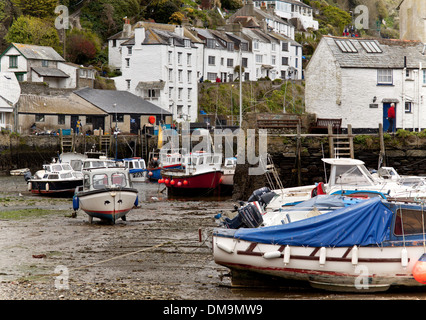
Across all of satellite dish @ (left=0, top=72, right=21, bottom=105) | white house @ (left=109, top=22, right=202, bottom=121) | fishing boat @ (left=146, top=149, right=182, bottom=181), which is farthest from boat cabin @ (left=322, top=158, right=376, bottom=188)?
white house @ (left=109, top=22, right=202, bottom=121)

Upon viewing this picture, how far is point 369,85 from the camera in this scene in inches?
1431

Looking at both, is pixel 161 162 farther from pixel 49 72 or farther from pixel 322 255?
pixel 322 255

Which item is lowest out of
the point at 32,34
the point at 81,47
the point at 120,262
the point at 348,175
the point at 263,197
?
the point at 120,262

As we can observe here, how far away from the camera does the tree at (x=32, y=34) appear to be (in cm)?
7631

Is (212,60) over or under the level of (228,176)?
over

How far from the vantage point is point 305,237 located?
13914 millimetres

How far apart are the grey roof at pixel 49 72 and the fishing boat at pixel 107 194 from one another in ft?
151

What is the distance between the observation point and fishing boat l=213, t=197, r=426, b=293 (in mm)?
13711

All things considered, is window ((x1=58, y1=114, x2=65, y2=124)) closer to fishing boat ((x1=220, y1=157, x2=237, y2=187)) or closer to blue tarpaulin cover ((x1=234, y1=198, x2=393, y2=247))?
fishing boat ((x1=220, y1=157, x2=237, y2=187))

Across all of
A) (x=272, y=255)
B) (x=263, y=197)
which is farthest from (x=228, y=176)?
(x=272, y=255)

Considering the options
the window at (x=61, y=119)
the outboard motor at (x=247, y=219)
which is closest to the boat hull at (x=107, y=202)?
the outboard motor at (x=247, y=219)

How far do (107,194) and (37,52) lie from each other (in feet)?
163

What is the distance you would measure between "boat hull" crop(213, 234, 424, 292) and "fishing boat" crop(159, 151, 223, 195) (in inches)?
921

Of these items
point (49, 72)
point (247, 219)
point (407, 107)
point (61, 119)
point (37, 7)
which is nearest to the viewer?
point (247, 219)
